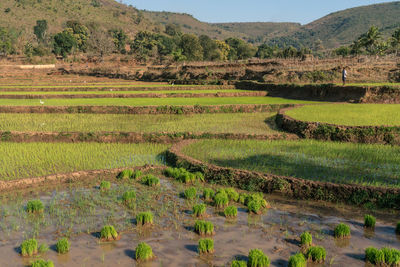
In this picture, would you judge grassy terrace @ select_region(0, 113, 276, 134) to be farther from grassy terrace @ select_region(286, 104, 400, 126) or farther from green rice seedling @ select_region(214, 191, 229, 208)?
green rice seedling @ select_region(214, 191, 229, 208)

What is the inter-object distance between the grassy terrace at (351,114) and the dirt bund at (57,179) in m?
6.42

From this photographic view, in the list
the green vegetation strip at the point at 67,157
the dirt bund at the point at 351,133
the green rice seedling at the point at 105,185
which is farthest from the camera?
the dirt bund at the point at 351,133

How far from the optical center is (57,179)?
717 cm

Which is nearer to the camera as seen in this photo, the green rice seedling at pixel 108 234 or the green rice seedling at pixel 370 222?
the green rice seedling at pixel 108 234

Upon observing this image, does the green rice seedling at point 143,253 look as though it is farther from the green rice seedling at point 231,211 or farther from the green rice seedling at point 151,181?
the green rice seedling at point 151,181

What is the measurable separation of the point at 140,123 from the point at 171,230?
8792 millimetres

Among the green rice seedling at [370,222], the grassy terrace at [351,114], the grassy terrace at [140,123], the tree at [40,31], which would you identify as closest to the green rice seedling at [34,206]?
the green rice seedling at [370,222]

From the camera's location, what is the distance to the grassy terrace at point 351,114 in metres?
10.8

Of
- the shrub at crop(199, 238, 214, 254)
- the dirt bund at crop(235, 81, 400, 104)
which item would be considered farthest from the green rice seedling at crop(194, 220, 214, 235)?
the dirt bund at crop(235, 81, 400, 104)

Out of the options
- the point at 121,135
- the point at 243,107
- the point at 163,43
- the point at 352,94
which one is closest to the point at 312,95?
the point at 352,94

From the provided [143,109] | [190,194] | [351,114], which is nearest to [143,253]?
[190,194]

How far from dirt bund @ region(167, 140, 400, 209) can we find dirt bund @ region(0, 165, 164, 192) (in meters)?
1.56

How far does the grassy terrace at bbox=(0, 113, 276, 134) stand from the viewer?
12.0 metres

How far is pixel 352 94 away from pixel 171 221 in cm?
1498
